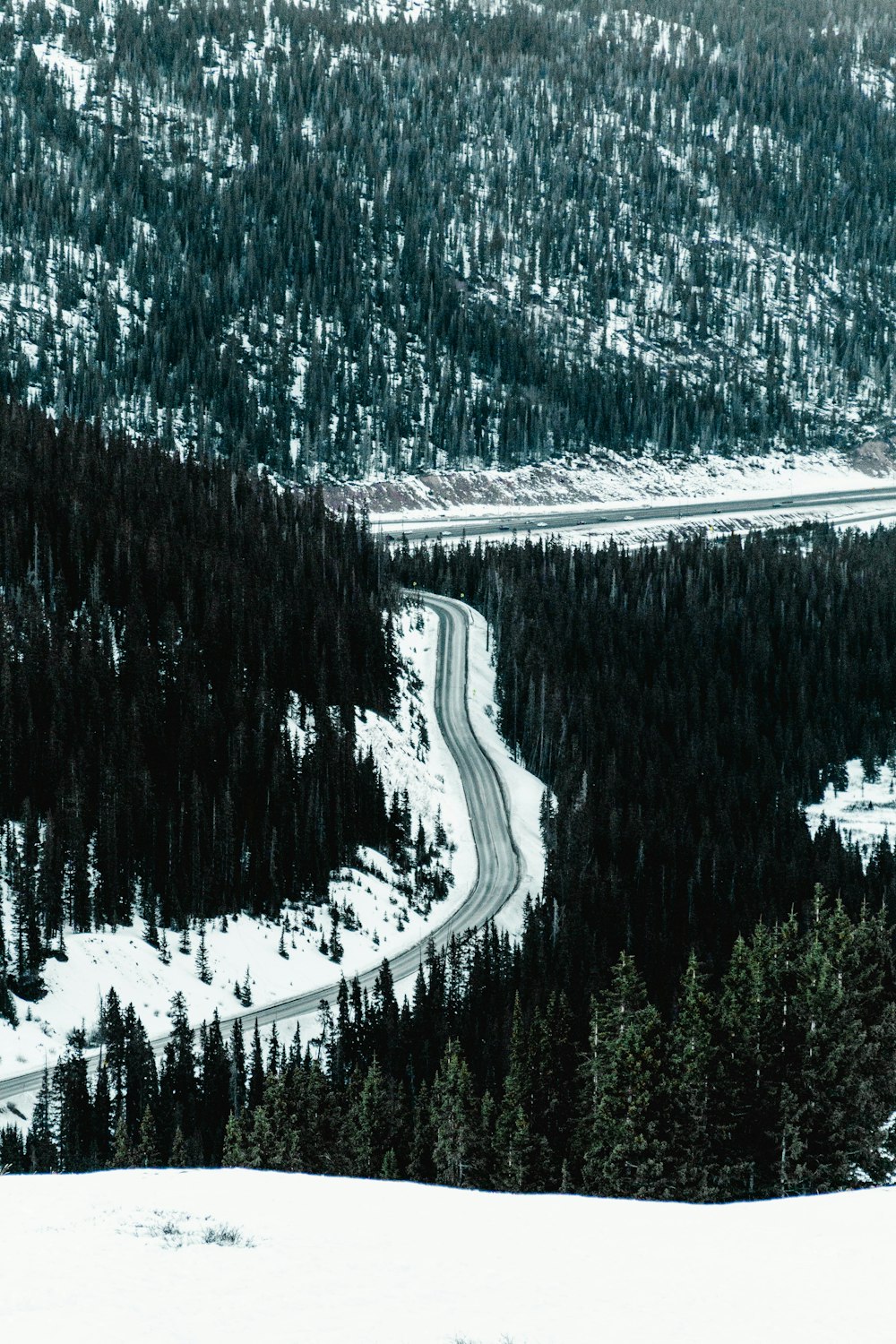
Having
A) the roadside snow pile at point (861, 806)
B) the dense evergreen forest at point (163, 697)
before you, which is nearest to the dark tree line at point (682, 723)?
the roadside snow pile at point (861, 806)

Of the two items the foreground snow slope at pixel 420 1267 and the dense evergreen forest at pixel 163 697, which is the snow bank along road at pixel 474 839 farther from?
the foreground snow slope at pixel 420 1267

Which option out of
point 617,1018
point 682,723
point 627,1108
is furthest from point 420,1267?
point 682,723

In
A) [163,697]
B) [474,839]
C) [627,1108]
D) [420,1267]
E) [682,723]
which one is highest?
Answer: [420,1267]

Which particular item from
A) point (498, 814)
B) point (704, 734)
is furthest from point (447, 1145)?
point (704, 734)

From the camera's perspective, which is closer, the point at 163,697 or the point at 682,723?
the point at 163,697

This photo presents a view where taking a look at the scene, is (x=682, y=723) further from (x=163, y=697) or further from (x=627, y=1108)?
(x=627, y=1108)
